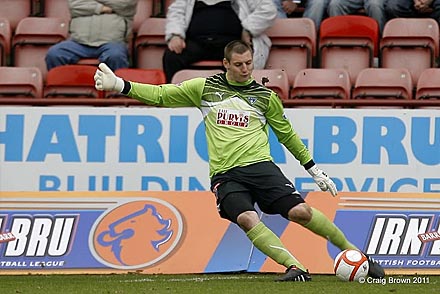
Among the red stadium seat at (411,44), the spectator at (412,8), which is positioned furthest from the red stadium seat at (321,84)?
the spectator at (412,8)

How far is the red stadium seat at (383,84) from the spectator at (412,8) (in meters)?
1.13

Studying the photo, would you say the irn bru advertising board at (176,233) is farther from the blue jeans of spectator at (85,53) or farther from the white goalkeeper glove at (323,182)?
the blue jeans of spectator at (85,53)

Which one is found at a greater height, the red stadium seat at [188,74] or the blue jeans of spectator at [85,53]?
the red stadium seat at [188,74]

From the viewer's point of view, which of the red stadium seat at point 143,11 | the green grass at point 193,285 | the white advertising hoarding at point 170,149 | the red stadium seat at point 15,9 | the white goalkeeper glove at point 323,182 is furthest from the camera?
the red stadium seat at point 15,9

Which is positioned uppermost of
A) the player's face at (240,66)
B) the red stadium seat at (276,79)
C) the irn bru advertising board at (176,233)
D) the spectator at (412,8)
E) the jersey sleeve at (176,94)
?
the player's face at (240,66)

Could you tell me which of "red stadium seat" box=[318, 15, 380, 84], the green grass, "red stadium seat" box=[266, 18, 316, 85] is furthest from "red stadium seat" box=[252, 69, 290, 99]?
the green grass

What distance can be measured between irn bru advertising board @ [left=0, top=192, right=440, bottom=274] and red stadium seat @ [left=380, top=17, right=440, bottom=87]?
2.56 meters

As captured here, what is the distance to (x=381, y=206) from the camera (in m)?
9.62

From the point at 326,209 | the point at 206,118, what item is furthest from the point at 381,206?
the point at 206,118

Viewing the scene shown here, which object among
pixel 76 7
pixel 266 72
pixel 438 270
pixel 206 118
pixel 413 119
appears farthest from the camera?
pixel 76 7

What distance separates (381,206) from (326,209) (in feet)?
1.59

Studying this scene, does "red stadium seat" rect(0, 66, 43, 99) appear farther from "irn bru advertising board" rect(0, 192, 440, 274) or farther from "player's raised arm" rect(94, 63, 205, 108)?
"player's raised arm" rect(94, 63, 205, 108)

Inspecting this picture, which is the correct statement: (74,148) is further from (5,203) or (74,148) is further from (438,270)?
(438,270)

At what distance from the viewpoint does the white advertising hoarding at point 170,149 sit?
10.1 meters
